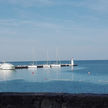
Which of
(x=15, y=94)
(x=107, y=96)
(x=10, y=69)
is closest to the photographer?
(x=107, y=96)

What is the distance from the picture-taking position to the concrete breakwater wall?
4.97 m

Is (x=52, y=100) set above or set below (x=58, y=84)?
above

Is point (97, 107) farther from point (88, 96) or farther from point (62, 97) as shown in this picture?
point (62, 97)

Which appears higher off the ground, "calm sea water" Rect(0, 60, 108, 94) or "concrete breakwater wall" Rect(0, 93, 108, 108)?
"concrete breakwater wall" Rect(0, 93, 108, 108)

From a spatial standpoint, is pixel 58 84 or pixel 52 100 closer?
pixel 52 100

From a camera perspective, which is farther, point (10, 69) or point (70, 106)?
point (10, 69)

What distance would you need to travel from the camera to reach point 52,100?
5059 millimetres

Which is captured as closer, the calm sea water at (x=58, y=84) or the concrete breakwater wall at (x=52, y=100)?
the concrete breakwater wall at (x=52, y=100)

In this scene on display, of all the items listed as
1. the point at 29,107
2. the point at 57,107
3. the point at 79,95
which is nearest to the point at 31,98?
the point at 29,107

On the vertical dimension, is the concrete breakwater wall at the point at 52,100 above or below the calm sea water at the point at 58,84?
above

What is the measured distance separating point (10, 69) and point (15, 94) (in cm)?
10637

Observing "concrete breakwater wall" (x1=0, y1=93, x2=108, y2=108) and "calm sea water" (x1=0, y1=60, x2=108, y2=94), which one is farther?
"calm sea water" (x1=0, y1=60, x2=108, y2=94)

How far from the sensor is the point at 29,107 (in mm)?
5145

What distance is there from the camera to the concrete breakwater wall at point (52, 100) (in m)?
4.97
